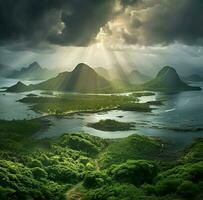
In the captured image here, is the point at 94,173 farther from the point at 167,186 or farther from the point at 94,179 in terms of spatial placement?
the point at 167,186

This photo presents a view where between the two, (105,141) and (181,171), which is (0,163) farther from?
(105,141)

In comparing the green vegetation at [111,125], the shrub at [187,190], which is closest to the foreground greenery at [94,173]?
the shrub at [187,190]

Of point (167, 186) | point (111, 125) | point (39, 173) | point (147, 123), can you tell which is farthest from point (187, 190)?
point (147, 123)

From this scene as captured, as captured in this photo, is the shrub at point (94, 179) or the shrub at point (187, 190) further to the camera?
the shrub at point (94, 179)

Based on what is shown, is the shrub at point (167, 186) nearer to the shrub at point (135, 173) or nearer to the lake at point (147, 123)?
the shrub at point (135, 173)

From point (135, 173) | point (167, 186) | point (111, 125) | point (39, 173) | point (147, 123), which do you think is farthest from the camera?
point (147, 123)

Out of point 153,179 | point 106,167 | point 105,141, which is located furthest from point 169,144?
point 153,179
